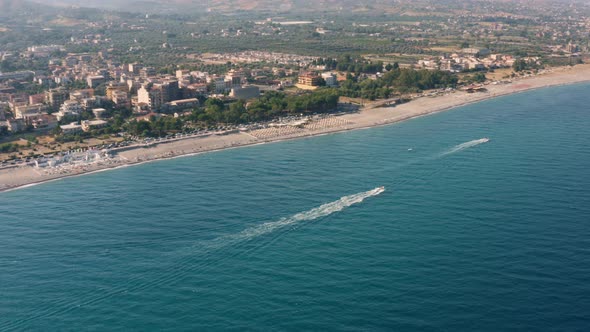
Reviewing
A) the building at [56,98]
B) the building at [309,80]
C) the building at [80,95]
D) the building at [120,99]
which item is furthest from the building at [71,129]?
the building at [309,80]

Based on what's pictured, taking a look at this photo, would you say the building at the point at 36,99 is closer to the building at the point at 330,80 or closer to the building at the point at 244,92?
the building at the point at 244,92

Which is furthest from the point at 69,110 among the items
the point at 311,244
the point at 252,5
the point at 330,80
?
the point at 252,5

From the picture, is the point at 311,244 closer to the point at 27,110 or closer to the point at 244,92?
the point at 244,92

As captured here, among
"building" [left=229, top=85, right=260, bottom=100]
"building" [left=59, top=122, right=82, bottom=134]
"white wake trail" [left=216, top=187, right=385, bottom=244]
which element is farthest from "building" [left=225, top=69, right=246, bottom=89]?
"white wake trail" [left=216, top=187, right=385, bottom=244]

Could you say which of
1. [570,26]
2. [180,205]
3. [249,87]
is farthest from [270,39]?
[180,205]

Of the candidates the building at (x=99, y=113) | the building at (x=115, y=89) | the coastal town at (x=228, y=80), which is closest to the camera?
the coastal town at (x=228, y=80)
